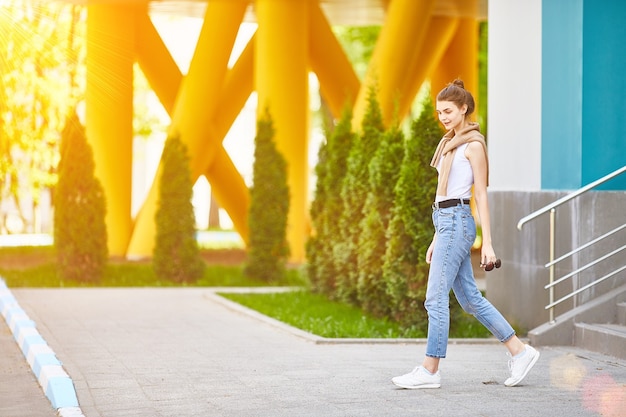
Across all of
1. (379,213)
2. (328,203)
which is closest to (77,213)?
(328,203)

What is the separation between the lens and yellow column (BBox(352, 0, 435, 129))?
21.5m

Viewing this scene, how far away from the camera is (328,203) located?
15516 millimetres

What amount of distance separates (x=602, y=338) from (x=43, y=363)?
440 cm

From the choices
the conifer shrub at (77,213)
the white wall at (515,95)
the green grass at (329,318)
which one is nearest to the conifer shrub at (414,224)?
the green grass at (329,318)

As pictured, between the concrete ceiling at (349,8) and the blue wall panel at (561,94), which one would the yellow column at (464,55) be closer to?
the concrete ceiling at (349,8)

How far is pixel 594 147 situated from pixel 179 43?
34.9 metres

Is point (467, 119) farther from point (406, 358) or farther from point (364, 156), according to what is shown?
point (364, 156)

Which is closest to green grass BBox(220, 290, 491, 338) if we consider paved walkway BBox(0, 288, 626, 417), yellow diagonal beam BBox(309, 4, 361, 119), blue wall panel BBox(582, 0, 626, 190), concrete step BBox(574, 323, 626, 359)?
paved walkway BBox(0, 288, 626, 417)

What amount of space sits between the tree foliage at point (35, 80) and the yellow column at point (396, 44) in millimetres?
7158

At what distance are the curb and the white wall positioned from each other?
15.9 ft

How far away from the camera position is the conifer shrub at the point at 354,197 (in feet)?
46.8

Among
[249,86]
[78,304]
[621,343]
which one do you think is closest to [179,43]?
[249,86]

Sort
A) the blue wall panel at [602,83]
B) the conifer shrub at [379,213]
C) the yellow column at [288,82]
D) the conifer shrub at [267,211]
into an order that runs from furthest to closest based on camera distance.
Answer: the yellow column at [288,82] → the conifer shrub at [267,211] → the conifer shrub at [379,213] → the blue wall panel at [602,83]

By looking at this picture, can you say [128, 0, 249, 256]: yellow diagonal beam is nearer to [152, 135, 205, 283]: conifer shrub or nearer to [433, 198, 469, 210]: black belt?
[152, 135, 205, 283]: conifer shrub
